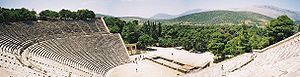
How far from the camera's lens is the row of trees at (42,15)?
48719 millimetres

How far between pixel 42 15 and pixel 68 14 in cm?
533

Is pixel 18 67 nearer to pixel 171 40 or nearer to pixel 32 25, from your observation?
pixel 32 25

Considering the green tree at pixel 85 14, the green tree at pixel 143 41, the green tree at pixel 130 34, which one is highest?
the green tree at pixel 85 14

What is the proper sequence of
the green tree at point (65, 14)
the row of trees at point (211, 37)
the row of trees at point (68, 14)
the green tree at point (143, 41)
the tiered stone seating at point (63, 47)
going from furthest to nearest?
the green tree at point (143, 41)
the green tree at point (65, 14)
the row of trees at point (68, 14)
the row of trees at point (211, 37)
the tiered stone seating at point (63, 47)

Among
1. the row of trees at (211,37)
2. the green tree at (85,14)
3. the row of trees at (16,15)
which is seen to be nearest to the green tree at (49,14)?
the row of trees at (16,15)

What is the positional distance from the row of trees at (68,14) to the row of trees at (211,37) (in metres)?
4.84

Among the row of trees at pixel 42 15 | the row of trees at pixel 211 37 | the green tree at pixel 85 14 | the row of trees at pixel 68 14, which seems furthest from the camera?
the green tree at pixel 85 14

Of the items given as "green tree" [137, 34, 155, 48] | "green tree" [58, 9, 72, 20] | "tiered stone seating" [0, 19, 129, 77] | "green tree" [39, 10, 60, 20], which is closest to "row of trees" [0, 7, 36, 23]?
"tiered stone seating" [0, 19, 129, 77]

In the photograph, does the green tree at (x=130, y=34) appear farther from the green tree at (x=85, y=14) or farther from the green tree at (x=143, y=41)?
the green tree at (x=85, y=14)

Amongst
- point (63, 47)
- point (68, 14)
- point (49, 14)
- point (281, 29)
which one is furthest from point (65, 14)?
point (281, 29)

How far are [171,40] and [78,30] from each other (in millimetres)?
21461

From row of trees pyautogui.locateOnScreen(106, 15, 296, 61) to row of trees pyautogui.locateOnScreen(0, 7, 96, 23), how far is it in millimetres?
→ 5636

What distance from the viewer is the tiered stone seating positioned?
33844 millimetres

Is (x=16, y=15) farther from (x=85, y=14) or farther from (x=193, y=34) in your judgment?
(x=193, y=34)
